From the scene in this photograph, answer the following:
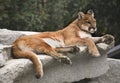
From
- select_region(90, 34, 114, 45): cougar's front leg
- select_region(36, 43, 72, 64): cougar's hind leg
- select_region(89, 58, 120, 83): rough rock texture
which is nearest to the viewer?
select_region(36, 43, 72, 64): cougar's hind leg

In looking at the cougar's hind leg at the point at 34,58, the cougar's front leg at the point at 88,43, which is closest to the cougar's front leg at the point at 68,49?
the cougar's front leg at the point at 88,43

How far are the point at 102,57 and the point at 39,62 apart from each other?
1.90 m

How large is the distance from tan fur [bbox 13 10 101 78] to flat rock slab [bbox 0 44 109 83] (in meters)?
0.10

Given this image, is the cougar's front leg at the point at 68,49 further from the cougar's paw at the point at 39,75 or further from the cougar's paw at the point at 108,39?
the cougar's paw at the point at 108,39

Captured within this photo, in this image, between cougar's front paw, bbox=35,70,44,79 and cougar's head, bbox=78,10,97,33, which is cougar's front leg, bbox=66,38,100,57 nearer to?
→ cougar's head, bbox=78,10,97,33

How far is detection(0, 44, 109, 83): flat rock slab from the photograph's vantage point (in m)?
4.96

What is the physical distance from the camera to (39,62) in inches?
207

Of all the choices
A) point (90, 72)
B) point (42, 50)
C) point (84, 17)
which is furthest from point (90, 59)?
point (42, 50)

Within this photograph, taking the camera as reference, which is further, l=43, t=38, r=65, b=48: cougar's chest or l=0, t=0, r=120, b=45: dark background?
l=0, t=0, r=120, b=45: dark background

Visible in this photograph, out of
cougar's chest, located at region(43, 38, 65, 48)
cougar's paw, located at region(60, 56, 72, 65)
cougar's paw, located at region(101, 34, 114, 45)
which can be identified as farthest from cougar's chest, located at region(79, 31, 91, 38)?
cougar's paw, located at region(60, 56, 72, 65)

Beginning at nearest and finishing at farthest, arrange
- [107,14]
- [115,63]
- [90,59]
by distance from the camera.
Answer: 1. [90,59]
2. [115,63]
3. [107,14]

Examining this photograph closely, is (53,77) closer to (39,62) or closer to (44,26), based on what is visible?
(39,62)

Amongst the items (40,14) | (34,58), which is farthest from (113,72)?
(40,14)

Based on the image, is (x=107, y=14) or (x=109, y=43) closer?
(x=109, y=43)
